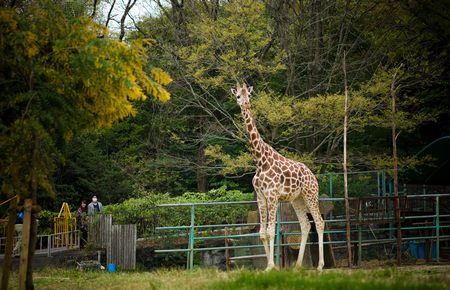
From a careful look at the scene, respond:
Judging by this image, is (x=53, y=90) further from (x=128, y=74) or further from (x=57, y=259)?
(x=57, y=259)

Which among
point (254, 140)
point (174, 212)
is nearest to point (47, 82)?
point (254, 140)

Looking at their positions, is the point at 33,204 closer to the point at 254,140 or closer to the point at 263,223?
the point at 263,223

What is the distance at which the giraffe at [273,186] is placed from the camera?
13.4 m

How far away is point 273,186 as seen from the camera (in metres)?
13.5

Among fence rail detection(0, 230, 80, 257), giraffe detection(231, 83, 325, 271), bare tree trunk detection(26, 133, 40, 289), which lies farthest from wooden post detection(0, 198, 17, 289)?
fence rail detection(0, 230, 80, 257)

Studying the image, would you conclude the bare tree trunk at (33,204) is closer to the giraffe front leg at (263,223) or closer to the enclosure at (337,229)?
the enclosure at (337,229)

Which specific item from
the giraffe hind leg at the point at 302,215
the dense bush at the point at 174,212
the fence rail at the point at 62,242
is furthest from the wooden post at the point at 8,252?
the fence rail at the point at 62,242

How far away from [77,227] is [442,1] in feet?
45.1

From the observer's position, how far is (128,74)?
980 cm

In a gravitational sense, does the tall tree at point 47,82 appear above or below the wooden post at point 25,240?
above

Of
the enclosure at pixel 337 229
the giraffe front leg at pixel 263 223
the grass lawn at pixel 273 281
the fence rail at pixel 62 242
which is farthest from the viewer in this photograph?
the fence rail at pixel 62 242

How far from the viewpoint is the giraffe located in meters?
13.4

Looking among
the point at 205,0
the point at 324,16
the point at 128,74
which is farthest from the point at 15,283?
the point at 205,0

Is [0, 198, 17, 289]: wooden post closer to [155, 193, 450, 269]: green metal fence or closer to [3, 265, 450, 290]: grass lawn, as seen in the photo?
[3, 265, 450, 290]: grass lawn
